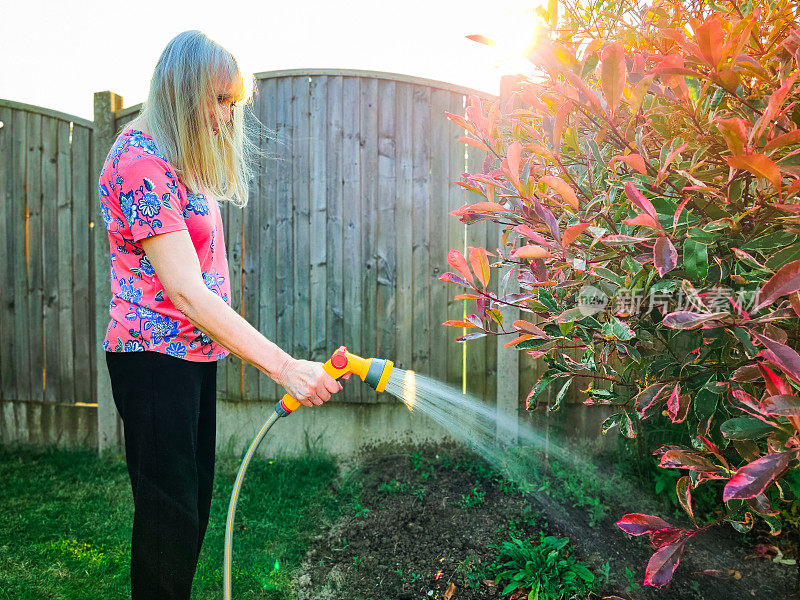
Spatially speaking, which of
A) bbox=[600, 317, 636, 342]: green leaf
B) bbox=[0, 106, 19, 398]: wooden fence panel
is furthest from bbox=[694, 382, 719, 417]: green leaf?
bbox=[0, 106, 19, 398]: wooden fence panel

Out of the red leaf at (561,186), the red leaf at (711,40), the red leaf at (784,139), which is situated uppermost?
the red leaf at (711,40)

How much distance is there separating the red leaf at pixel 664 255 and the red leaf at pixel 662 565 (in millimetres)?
680

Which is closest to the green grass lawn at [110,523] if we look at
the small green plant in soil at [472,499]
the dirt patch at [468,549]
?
the dirt patch at [468,549]

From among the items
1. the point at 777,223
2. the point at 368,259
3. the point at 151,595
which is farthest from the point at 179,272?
the point at 368,259

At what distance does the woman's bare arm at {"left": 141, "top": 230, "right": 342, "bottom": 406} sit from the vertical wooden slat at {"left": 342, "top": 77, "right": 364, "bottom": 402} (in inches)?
83.4

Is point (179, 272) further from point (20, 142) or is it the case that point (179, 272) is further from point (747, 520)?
point (20, 142)

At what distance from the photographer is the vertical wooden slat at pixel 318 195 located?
363cm

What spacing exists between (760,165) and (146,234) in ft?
4.40

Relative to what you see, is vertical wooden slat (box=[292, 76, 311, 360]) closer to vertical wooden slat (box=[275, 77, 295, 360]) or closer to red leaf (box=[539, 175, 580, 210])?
vertical wooden slat (box=[275, 77, 295, 360])

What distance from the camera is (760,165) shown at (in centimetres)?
99

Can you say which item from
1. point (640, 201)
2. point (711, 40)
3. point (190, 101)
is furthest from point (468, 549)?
point (711, 40)

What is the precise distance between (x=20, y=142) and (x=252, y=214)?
1.72m

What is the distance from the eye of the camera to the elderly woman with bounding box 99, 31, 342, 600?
1517mm

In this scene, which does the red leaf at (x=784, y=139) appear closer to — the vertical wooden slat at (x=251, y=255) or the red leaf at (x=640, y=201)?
the red leaf at (x=640, y=201)
